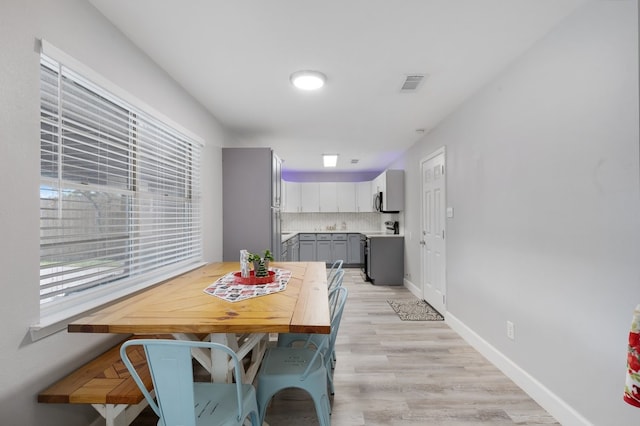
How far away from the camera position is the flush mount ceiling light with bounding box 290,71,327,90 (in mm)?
2451

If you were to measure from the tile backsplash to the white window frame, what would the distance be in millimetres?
4957

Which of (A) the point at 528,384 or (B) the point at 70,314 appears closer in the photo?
(B) the point at 70,314

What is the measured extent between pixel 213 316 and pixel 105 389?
0.56 meters

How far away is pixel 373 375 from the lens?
2.46m

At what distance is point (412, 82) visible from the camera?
2.63 m

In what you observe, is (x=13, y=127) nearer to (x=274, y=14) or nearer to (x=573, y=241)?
(x=274, y=14)

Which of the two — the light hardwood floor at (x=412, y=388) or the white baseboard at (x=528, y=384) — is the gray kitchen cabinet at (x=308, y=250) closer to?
the light hardwood floor at (x=412, y=388)

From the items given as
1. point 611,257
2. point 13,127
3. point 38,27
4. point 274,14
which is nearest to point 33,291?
point 13,127

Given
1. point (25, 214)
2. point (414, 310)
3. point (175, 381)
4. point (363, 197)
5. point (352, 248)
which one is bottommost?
point (414, 310)

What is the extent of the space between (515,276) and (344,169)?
5.49m

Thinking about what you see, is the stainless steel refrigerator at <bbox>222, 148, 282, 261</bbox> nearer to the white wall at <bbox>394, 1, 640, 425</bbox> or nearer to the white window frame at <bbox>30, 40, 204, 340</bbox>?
the white window frame at <bbox>30, 40, 204, 340</bbox>

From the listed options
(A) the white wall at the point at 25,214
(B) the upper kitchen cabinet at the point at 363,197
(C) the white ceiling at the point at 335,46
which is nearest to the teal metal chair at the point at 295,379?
(A) the white wall at the point at 25,214

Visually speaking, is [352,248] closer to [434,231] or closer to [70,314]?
[434,231]

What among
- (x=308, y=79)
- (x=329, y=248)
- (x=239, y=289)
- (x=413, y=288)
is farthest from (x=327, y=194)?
(x=239, y=289)
